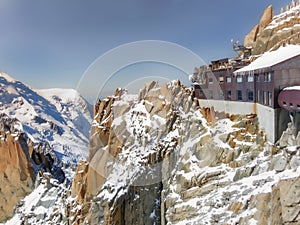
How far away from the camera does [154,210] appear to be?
32.6m

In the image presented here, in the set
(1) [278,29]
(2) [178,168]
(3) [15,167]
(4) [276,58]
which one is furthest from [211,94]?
(3) [15,167]

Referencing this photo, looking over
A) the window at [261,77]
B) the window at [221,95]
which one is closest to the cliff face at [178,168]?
the window at [221,95]

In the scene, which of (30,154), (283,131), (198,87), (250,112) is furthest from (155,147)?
(30,154)

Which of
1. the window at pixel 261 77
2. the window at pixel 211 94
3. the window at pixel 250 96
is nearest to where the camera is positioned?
the window at pixel 261 77

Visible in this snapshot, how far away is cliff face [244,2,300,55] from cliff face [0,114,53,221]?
170 ft

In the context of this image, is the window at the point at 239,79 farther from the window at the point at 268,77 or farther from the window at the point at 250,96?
the window at the point at 268,77

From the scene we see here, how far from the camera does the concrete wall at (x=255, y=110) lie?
65.3ft

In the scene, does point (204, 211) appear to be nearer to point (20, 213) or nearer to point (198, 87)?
point (198, 87)

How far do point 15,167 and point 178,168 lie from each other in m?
45.2

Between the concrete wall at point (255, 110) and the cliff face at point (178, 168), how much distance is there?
2.41 ft

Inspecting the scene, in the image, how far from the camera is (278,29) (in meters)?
34.2

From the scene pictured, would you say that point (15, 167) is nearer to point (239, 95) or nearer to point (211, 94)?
point (211, 94)

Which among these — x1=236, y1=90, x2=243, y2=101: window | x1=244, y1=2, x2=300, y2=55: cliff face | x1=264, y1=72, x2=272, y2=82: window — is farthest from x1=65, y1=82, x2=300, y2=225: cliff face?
x1=244, y1=2, x2=300, y2=55: cliff face

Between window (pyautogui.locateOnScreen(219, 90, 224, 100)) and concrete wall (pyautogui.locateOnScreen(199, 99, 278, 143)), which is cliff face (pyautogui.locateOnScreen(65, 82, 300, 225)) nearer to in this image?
concrete wall (pyautogui.locateOnScreen(199, 99, 278, 143))
